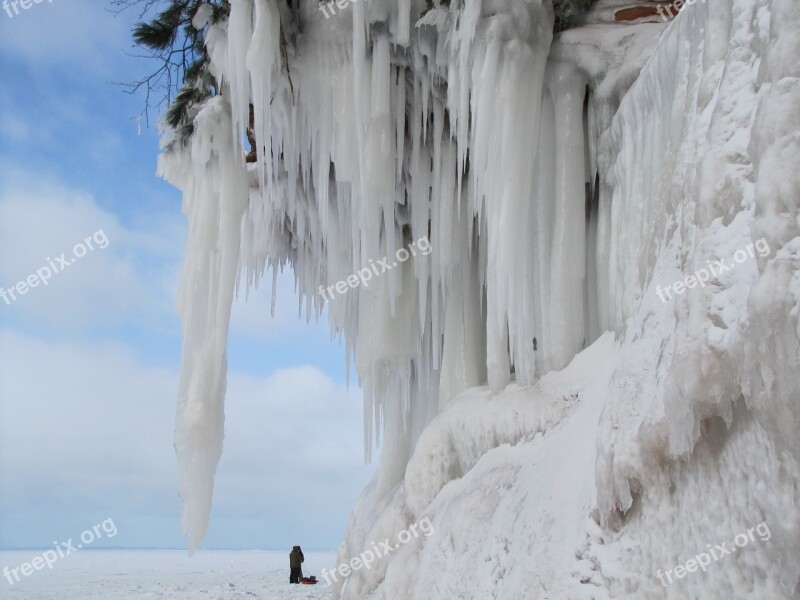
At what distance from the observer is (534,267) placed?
504 cm

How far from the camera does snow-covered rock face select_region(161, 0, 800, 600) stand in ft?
7.37

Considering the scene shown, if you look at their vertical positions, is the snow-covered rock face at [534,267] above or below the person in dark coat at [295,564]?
above

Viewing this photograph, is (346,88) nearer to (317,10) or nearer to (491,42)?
(317,10)

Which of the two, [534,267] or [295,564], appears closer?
[534,267]

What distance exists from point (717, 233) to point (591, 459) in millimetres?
1202

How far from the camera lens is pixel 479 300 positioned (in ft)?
20.1

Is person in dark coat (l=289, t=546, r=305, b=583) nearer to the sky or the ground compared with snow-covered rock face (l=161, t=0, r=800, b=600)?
nearer to the ground

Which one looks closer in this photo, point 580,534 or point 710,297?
point 710,297

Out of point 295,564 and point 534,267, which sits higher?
point 534,267

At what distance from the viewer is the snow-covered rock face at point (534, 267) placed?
7.37ft

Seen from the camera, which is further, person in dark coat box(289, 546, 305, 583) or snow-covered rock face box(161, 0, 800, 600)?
person in dark coat box(289, 546, 305, 583)

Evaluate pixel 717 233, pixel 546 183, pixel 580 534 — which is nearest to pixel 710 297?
pixel 717 233

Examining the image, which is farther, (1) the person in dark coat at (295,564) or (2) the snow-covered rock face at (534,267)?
(1) the person in dark coat at (295,564)

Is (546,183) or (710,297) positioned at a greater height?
(546,183)
